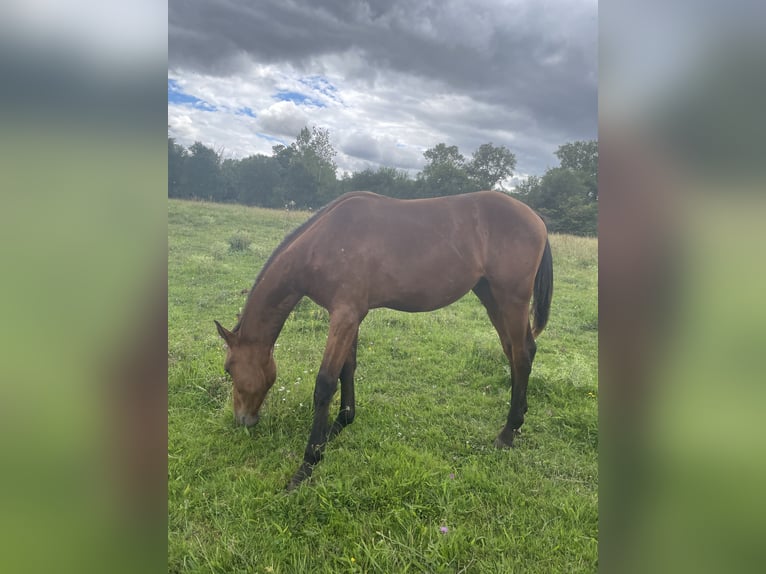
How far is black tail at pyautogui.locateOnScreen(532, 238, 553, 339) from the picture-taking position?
12.1 ft

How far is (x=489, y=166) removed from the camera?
180 inches

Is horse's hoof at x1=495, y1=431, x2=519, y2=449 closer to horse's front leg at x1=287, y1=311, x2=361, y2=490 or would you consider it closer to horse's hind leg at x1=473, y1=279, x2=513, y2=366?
horse's hind leg at x1=473, y1=279, x2=513, y2=366

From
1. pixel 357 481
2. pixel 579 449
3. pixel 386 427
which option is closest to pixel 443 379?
pixel 386 427

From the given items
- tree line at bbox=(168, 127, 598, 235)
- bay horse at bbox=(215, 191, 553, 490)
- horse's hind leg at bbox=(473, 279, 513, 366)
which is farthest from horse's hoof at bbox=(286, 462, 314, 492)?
tree line at bbox=(168, 127, 598, 235)

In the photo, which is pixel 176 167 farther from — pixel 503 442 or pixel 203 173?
pixel 503 442

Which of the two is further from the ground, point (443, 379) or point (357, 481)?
point (443, 379)

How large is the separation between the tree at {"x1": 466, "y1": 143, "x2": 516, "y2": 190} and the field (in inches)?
80.8

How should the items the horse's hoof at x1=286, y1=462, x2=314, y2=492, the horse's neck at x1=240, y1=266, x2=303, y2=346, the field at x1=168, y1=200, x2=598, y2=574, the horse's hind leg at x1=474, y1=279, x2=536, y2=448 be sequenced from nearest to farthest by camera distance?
the field at x1=168, y1=200, x2=598, y2=574 → the horse's hoof at x1=286, y1=462, x2=314, y2=492 → the horse's neck at x1=240, y1=266, x2=303, y2=346 → the horse's hind leg at x1=474, y1=279, x2=536, y2=448

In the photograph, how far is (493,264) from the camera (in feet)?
11.3

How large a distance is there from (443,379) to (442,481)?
1.71m

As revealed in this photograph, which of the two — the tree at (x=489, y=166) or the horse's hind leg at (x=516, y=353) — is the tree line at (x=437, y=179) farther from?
the horse's hind leg at (x=516, y=353)

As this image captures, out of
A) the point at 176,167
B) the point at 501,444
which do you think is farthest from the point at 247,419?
the point at 176,167
